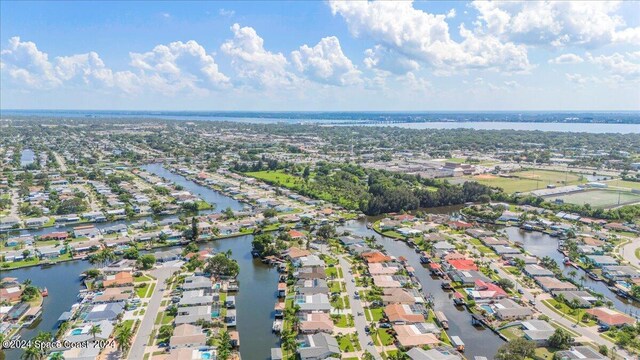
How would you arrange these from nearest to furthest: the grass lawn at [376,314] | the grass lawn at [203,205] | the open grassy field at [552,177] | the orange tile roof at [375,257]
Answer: the grass lawn at [376,314] < the orange tile roof at [375,257] < the grass lawn at [203,205] < the open grassy field at [552,177]

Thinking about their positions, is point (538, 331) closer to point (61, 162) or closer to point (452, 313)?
point (452, 313)

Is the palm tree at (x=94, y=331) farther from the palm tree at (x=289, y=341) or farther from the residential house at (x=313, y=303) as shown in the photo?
the residential house at (x=313, y=303)

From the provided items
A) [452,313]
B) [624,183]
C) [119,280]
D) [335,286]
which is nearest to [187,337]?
[119,280]

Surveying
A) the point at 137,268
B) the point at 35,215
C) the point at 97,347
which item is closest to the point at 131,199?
the point at 35,215

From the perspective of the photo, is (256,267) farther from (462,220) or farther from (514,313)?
(462,220)

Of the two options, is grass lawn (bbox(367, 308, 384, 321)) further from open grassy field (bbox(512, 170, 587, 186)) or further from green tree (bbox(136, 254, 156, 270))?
open grassy field (bbox(512, 170, 587, 186))

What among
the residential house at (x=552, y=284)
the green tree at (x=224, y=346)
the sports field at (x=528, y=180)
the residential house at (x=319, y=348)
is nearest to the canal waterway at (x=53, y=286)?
the green tree at (x=224, y=346)
